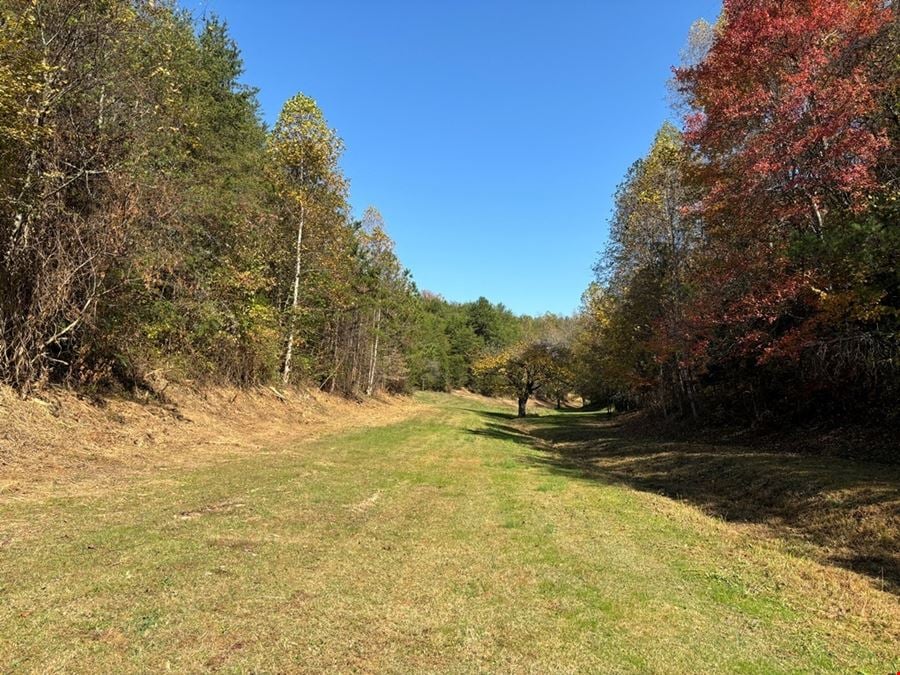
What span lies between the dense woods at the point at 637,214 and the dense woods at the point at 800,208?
6 centimetres

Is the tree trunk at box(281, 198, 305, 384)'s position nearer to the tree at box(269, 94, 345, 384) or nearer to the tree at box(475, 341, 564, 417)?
the tree at box(269, 94, 345, 384)

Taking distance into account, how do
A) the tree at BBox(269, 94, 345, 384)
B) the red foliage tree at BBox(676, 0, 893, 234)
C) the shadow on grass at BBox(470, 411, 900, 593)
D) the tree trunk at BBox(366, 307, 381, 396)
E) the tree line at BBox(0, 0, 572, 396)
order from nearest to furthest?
the shadow on grass at BBox(470, 411, 900, 593) → the tree line at BBox(0, 0, 572, 396) → the red foliage tree at BBox(676, 0, 893, 234) → the tree at BBox(269, 94, 345, 384) → the tree trunk at BBox(366, 307, 381, 396)

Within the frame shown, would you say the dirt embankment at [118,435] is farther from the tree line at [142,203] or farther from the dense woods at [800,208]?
the dense woods at [800,208]

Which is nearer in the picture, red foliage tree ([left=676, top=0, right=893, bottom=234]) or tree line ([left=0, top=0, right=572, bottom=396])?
tree line ([left=0, top=0, right=572, bottom=396])

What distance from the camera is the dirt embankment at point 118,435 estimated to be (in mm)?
8789

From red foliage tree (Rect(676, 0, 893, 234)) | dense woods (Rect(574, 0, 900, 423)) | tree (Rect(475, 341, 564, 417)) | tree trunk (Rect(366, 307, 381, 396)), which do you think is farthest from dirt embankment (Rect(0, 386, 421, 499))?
tree (Rect(475, 341, 564, 417))

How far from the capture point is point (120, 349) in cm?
1405

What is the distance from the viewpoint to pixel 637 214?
24.3 metres

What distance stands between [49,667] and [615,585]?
493 centimetres

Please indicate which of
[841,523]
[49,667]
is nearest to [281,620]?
[49,667]

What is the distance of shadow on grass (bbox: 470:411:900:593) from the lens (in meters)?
7.96

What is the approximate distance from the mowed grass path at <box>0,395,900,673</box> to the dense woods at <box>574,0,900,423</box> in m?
5.55

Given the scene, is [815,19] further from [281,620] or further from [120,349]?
[120,349]

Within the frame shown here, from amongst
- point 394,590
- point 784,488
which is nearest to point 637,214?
point 784,488
